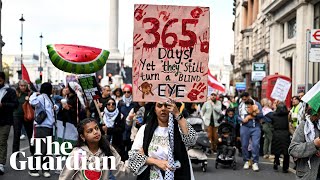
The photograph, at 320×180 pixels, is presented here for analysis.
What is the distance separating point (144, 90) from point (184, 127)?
0.53 metres

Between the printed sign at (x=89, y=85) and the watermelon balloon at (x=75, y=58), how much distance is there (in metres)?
0.50

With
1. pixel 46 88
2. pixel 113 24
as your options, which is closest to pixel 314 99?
pixel 46 88

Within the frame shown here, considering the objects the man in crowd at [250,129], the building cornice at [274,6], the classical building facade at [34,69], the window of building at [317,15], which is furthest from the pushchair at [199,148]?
the classical building facade at [34,69]

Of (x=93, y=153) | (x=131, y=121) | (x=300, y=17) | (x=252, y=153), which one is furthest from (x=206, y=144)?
(x=300, y=17)

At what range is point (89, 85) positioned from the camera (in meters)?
8.41

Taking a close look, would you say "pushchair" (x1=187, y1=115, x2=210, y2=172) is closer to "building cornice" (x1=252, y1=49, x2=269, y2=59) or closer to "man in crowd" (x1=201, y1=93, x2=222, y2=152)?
"man in crowd" (x1=201, y1=93, x2=222, y2=152)

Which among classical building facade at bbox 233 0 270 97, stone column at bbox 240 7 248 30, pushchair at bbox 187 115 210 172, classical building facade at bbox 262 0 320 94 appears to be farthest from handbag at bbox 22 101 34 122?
stone column at bbox 240 7 248 30

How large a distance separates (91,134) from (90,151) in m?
0.15

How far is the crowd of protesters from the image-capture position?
471 cm

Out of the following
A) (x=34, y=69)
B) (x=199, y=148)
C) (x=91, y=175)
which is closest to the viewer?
(x=91, y=175)

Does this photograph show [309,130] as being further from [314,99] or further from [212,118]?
[212,118]

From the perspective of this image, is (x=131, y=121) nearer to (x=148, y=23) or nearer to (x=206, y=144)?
(x=206, y=144)

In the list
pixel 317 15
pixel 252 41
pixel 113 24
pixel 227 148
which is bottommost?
pixel 227 148

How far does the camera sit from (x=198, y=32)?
16.5 ft
